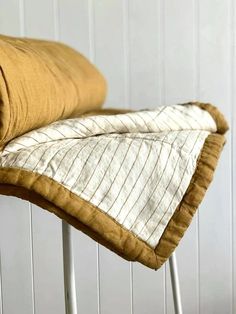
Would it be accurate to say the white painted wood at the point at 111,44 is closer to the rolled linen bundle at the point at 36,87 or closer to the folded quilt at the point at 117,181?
the rolled linen bundle at the point at 36,87

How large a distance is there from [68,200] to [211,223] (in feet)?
2.68

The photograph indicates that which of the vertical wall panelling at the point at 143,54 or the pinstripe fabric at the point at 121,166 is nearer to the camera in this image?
the pinstripe fabric at the point at 121,166

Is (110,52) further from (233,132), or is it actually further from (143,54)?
(233,132)

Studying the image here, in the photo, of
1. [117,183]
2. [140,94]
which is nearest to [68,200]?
[117,183]

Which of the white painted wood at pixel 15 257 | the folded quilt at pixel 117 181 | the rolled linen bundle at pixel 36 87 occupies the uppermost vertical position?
the rolled linen bundle at pixel 36 87

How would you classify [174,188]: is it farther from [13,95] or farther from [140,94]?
[140,94]

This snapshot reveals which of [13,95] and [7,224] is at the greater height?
[13,95]

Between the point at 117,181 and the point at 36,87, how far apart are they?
0.51 feet

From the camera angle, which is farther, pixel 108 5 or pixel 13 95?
pixel 108 5

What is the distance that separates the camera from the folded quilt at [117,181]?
0.68 meters

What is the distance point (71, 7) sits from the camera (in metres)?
1.36

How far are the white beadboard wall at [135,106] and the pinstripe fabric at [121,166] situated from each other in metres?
0.59

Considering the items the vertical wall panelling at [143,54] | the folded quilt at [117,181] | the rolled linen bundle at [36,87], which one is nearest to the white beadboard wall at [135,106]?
the vertical wall panelling at [143,54]

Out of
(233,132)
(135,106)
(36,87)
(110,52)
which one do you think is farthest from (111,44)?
(36,87)
